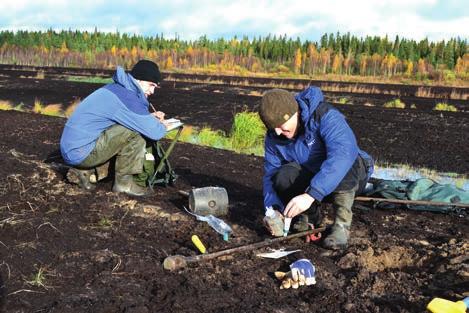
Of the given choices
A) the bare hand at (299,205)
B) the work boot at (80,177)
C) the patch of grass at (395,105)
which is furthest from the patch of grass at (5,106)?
the bare hand at (299,205)

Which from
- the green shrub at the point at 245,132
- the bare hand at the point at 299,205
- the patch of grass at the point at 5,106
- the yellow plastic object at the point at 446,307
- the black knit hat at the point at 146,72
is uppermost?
the black knit hat at the point at 146,72

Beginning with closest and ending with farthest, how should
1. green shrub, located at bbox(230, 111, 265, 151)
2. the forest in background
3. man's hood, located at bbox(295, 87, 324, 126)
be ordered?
1. man's hood, located at bbox(295, 87, 324, 126)
2. green shrub, located at bbox(230, 111, 265, 151)
3. the forest in background

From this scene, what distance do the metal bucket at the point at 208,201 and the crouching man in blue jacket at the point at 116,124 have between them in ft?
2.81

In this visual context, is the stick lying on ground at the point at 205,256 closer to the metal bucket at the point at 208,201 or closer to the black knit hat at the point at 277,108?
the black knit hat at the point at 277,108

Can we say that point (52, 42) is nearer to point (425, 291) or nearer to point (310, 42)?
point (310, 42)

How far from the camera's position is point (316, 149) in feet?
14.8

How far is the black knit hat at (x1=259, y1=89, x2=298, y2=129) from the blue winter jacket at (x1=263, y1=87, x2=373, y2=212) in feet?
0.66

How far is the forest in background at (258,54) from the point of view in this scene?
4147 cm

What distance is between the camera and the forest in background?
41469 millimetres

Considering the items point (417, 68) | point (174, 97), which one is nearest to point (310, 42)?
point (417, 68)

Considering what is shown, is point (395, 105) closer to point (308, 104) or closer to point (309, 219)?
point (309, 219)

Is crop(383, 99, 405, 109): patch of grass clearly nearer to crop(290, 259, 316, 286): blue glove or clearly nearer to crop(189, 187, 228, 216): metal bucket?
crop(189, 187, 228, 216): metal bucket

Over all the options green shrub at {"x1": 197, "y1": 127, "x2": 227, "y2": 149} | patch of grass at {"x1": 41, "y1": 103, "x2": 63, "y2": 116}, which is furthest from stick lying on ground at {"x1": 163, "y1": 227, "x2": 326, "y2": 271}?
patch of grass at {"x1": 41, "y1": 103, "x2": 63, "y2": 116}

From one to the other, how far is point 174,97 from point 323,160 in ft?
55.0
